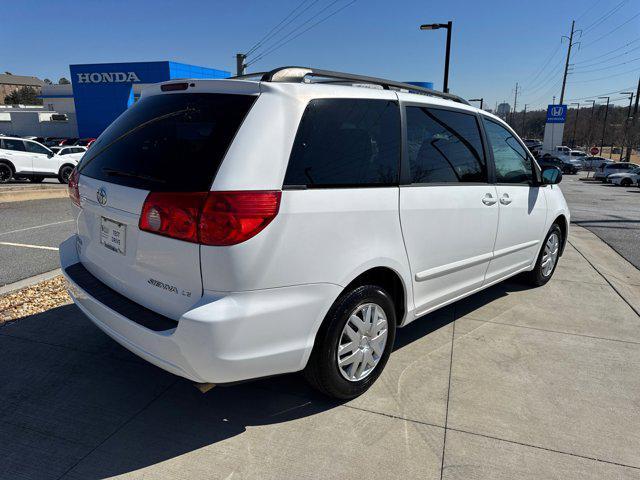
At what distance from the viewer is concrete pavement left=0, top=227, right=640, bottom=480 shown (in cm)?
235

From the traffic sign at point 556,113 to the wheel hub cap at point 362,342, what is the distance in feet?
181

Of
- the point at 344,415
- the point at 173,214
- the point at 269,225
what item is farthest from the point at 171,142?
the point at 344,415

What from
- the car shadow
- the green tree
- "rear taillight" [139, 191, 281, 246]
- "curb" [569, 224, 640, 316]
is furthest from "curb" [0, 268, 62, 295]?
the green tree

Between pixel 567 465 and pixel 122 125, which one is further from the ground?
pixel 122 125

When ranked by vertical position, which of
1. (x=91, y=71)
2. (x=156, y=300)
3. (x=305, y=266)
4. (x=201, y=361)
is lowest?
(x=201, y=361)

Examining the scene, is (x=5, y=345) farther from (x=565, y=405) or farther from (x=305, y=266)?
(x=565, y=405)

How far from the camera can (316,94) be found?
2.48 meters

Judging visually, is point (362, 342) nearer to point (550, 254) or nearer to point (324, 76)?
point (324, 76)

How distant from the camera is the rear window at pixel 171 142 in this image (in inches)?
86.7

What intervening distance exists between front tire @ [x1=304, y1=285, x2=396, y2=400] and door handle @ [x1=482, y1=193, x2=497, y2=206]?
4.30 feet

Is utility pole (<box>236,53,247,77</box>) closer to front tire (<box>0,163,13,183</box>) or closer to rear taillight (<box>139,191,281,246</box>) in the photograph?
front tire (<box>0,163,13,183</box>)

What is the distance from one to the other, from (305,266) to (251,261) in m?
0.32

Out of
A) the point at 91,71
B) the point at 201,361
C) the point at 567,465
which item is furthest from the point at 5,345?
the point at 91,71

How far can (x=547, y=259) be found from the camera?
521 cm
